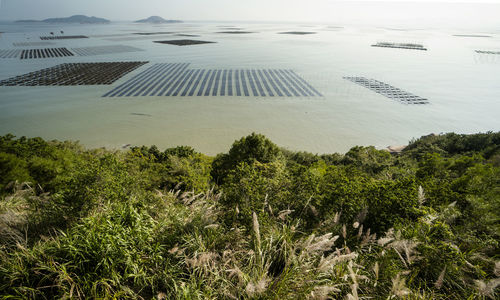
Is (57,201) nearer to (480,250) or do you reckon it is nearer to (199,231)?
(199,231)

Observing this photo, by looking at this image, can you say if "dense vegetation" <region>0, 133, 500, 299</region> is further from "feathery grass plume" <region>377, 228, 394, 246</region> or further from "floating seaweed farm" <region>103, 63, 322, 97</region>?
"floating seaweed farm" <region>103, 63, 322, 97</region>

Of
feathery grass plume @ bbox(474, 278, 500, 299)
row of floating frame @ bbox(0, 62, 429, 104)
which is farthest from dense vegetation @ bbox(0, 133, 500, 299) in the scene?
row of floating frame @ bbox(0, 62, 429, 104)

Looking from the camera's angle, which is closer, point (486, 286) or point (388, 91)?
point (486, 286)

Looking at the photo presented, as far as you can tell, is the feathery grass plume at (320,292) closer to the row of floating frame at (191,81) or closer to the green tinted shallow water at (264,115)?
the green tinted shallow water at (264,115)

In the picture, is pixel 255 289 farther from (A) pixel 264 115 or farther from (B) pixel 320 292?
(A) pixel 264 115

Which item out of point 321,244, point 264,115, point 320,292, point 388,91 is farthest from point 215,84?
point 320,292

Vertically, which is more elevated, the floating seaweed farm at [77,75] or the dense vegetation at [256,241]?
the floating seaweed farm at [77,75]

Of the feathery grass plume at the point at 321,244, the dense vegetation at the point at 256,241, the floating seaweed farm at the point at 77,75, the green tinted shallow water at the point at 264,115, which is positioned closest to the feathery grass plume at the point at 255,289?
the dense vegetation at the point at 256,241

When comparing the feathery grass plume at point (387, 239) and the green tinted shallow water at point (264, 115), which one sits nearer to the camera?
the feathery grass plume at point (387, 239)
